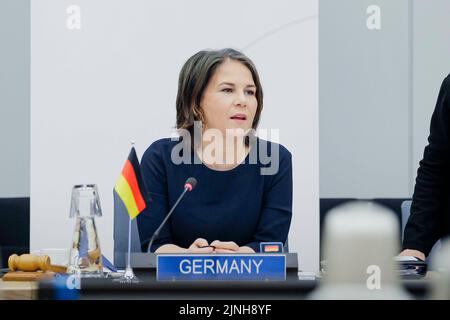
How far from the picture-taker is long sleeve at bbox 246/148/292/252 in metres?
2.33

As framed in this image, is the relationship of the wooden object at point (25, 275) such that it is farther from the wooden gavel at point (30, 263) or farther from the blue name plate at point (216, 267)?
the blue name plate at point (216, 267)

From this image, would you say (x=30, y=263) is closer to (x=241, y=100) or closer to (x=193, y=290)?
(x=193, y=290)

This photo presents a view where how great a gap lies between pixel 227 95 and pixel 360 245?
2.05 meters

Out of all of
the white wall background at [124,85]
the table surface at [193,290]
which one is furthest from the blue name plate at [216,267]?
the white wall background at [124,85]

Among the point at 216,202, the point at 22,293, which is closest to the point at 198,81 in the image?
the point at 216,202

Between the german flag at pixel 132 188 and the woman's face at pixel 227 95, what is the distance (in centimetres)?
87

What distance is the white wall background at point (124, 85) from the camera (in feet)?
10.8

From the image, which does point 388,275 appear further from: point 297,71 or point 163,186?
point 297,71

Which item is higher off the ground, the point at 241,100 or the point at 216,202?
the point at 241,100

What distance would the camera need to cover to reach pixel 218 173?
8.05 ft

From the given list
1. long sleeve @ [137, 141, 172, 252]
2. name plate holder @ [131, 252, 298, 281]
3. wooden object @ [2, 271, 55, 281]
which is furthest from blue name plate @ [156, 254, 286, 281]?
long sleeve @ [137, 141, 172, 252]

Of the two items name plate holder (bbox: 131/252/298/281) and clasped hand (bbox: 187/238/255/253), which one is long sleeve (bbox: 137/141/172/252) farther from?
name plate holder (bbox: 131/252/298/281)
